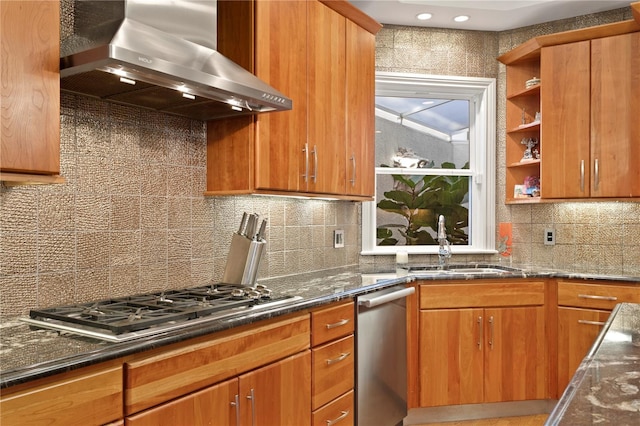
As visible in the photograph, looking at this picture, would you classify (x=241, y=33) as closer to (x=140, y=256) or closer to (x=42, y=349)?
(x=140, y=256)

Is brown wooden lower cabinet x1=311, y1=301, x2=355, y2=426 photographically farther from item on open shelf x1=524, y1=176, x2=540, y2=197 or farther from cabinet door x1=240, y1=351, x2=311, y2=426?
item on open shelf x1=524, y1=176, x2=540, y2=197

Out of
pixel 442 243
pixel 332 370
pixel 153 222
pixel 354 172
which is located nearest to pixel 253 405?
pixel 332 370

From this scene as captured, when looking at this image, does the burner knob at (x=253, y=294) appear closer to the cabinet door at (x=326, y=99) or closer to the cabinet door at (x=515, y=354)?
the cabinet door at (x=326, y=99)

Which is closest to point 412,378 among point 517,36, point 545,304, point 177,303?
point 545,304

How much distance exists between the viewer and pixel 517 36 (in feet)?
13.5

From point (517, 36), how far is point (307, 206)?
216 centimetres

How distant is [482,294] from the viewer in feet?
11.0

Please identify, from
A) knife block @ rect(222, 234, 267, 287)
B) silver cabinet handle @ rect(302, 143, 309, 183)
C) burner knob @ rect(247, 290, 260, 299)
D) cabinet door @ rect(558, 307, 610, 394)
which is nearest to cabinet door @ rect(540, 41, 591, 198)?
cabinet door @ rect(558, 307, 610, 394)

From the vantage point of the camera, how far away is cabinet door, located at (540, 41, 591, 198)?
357cm

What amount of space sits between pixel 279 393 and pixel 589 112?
2.77 metres

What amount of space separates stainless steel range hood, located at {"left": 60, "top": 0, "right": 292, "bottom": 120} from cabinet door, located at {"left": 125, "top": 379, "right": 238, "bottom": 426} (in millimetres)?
1074

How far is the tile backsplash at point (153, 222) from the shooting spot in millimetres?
1969

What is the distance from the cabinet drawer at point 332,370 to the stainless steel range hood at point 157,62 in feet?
3.71

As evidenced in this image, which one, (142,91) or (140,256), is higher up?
(142,91)
